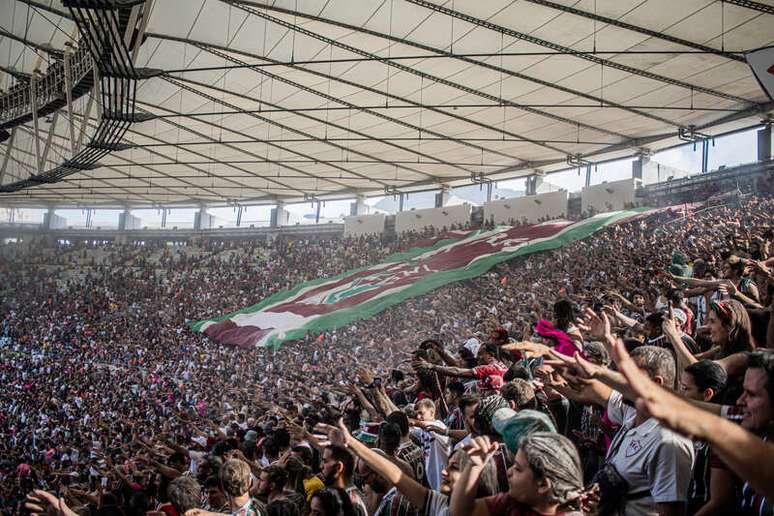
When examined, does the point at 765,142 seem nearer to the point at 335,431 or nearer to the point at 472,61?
the point at 472,61

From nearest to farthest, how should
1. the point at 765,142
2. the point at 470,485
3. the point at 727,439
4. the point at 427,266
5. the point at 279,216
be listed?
1. the point at 727,439
2. the point at 470,485
3. the point at 765,142
4. the point at 427,266
5. the point at 279,216

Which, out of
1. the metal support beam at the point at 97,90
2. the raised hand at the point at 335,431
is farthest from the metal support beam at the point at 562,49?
the raised hand at the point at 335,431

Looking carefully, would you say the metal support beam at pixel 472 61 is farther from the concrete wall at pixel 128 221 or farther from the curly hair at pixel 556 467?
the concrete wall at pixel 128 221

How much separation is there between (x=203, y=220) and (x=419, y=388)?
3774cm

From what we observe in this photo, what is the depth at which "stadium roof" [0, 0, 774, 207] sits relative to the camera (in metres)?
13.0

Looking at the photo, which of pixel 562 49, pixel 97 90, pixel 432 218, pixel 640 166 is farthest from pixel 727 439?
pixel 432 218

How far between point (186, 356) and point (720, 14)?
1828 cm

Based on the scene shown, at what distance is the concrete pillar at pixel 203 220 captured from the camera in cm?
4100

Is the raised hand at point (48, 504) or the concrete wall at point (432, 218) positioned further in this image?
the concrete wall at point (432, 218)

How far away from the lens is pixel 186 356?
2117 centimetres

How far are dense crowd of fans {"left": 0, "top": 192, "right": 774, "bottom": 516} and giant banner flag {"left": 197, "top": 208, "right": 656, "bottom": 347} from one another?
475 millimetres

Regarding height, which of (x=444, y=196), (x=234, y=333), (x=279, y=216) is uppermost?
(x=444, y=196)

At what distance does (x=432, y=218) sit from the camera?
3017 centimetres

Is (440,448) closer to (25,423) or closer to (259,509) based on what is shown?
(259,509)
